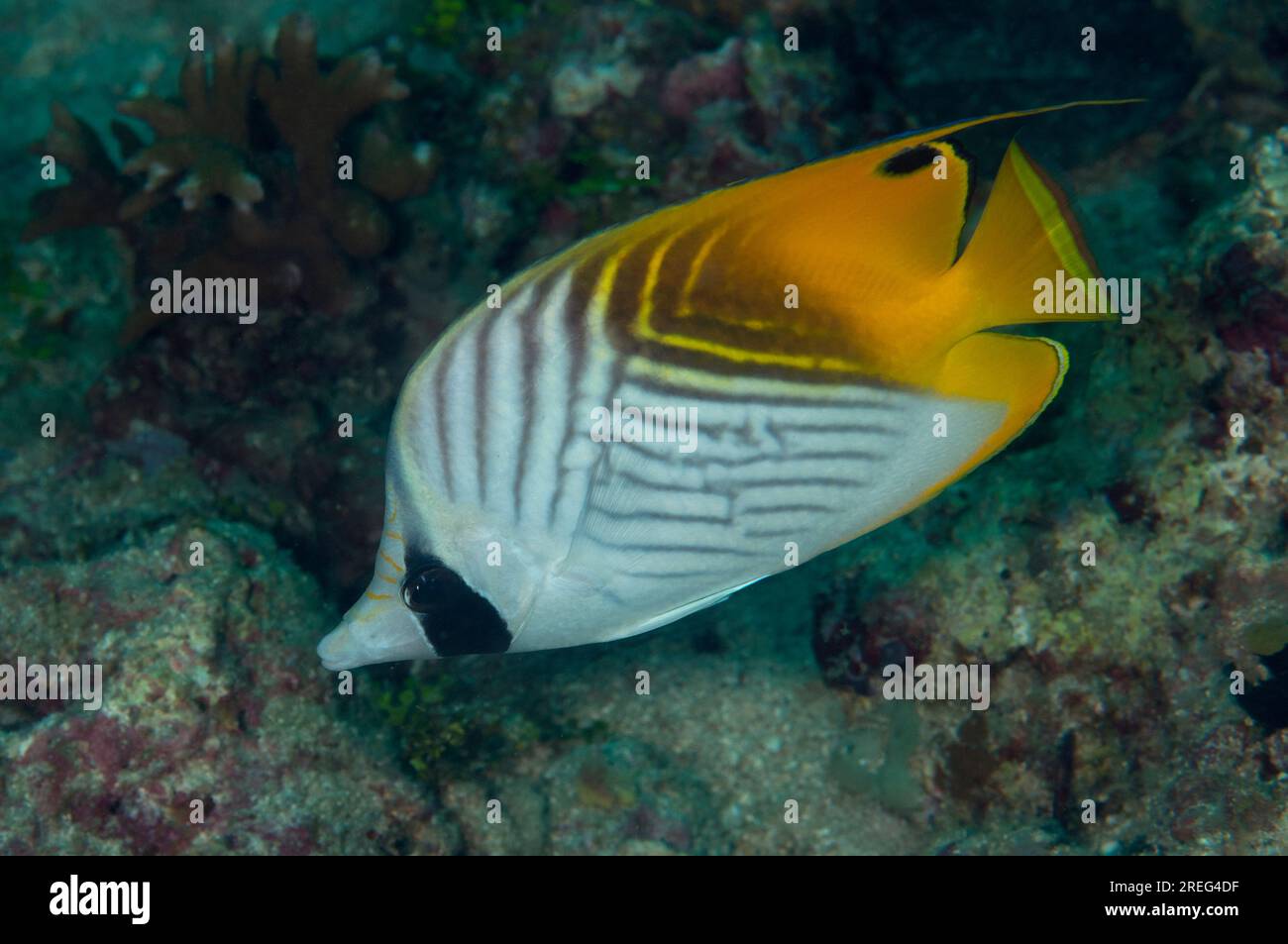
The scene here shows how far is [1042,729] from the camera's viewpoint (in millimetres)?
2992

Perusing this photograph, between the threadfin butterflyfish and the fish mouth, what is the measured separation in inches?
7.9

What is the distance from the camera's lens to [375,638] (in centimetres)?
196

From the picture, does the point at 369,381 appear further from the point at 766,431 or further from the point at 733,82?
the point at 766,431

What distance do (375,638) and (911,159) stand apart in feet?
5.00

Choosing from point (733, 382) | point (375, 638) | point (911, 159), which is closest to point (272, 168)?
point (375, 638)

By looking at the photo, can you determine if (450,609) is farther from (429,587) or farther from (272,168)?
(272,168)

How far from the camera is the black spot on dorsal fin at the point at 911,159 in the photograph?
1571 millimetres

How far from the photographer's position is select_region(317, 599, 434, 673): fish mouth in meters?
1.94

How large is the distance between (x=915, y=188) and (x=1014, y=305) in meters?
0.29

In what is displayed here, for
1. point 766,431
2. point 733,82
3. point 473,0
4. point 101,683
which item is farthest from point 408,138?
point 766,431

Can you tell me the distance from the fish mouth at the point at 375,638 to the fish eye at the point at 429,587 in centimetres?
4

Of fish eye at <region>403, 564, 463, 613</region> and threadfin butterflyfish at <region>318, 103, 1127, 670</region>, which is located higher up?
threadfin butterflyfish at <region>318, 103, 1127, 670</region>

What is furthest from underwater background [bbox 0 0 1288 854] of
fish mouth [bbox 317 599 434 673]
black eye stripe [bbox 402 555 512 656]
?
black eye stripe [bbox 402 555 512 656]

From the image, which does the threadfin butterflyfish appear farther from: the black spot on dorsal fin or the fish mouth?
the fish mouth
